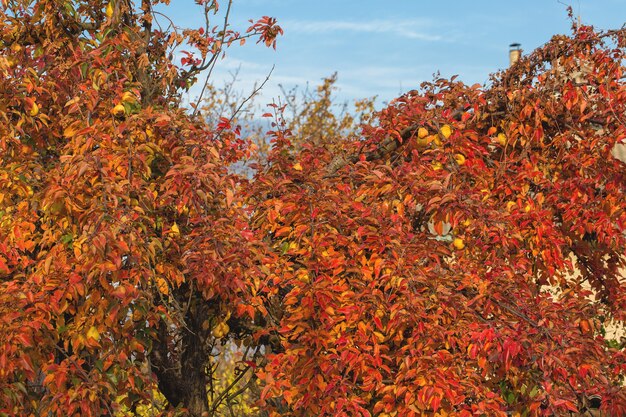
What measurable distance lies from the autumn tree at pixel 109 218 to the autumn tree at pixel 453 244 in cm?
44

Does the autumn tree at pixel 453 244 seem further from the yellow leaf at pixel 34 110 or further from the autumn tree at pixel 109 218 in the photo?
the yellow leaf at pixel 34 110

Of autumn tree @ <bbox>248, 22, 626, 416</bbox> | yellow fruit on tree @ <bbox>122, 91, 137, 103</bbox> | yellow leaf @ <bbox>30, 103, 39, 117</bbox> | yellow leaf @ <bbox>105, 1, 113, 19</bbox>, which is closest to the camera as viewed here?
autumn tree @ <bbox>248, 22, 626, 416</bbox>

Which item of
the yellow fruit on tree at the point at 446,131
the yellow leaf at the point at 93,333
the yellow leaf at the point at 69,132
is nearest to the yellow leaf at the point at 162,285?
the yellow leaf at the point at 93,333

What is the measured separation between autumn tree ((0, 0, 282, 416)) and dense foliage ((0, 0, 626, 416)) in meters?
0.02

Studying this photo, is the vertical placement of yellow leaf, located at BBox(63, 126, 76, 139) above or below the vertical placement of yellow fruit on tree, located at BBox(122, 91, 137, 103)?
below

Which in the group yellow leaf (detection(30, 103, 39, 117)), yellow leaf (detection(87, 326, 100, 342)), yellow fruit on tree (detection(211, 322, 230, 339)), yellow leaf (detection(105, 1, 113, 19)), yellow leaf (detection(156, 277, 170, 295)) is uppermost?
yellow leaf (detection(105, 1, 113, 19))

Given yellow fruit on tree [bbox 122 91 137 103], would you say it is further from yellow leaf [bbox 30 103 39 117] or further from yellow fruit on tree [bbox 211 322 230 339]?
yellow fruit on tree [bbox 211 322 230 339]

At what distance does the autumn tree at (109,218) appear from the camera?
443cm

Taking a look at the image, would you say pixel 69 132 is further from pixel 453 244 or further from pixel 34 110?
pixel 453 244

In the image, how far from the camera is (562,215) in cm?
557

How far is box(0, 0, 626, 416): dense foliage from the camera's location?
174 inches

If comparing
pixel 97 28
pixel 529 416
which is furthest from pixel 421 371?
pixel 97 28

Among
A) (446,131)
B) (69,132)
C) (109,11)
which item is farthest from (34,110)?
(446,131)

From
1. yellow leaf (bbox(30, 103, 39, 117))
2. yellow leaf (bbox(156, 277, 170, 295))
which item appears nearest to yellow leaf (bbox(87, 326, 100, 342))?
yellow leaf (bbox(156, 277, 170, 295))
